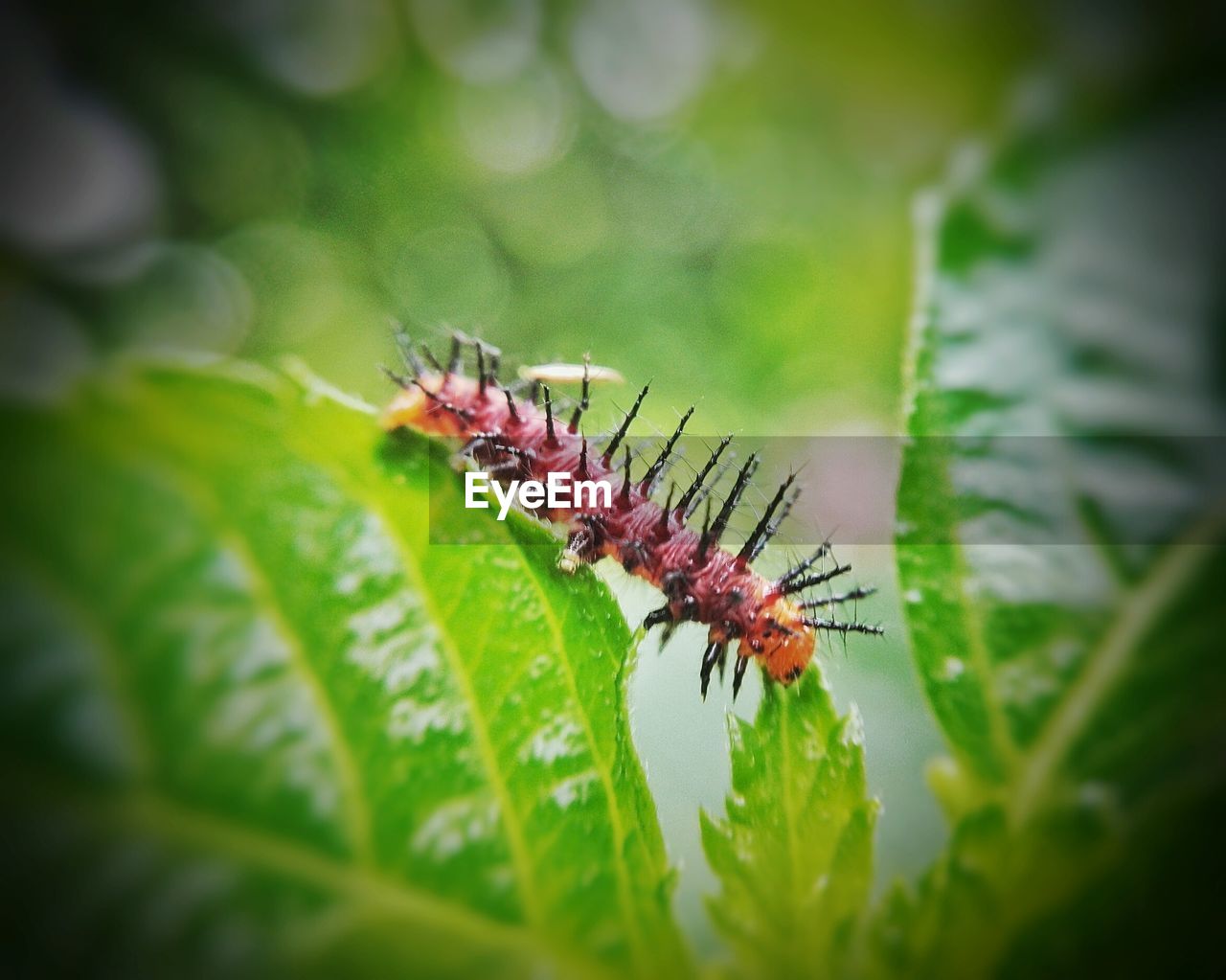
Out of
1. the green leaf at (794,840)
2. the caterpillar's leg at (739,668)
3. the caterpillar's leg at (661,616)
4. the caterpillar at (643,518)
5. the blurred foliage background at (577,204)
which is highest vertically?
the blurred foliage background at (577,204)

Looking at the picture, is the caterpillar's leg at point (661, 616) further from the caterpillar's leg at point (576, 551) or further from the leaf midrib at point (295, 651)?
the leaf midrib at point (295, 651)

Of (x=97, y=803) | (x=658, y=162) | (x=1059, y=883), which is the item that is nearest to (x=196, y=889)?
(x=97, y=803)

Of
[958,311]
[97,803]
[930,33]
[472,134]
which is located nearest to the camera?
[97,803]

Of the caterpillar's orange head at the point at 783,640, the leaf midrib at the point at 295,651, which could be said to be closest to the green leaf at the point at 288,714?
the leaf midrib at the point at 295,651

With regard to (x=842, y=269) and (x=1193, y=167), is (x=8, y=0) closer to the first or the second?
(x=1193, y=167)

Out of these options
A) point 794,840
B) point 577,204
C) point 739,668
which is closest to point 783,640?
point 739,668

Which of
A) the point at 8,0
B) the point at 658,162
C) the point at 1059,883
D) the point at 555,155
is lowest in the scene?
the point at 1059,883

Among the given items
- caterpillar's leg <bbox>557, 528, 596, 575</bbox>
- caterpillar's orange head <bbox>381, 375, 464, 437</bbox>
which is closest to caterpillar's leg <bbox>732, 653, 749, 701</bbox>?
caterpillar's leg <bbox>557, 528, 596, 575</bbox>
